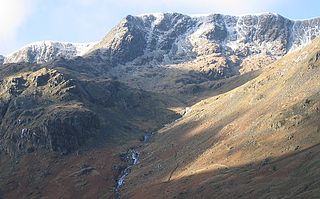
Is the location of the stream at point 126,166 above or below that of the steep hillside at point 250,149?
below

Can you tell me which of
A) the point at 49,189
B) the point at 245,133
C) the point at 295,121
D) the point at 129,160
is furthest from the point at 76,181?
the point at 295,121

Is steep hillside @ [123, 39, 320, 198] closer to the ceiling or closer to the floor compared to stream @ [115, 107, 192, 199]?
closer to the ceiling

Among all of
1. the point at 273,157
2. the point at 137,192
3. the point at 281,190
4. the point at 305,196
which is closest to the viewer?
the point at 305,196

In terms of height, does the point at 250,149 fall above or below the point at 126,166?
above

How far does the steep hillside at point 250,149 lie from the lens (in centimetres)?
9750

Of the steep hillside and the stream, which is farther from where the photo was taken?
the stream

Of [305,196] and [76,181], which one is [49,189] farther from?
[305,196]

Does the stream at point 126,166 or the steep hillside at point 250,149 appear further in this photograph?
the stream at point 126,166

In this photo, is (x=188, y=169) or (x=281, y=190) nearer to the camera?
(x=281, y=190)

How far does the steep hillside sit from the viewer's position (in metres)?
97.5

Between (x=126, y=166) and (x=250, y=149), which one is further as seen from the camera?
(x=126, y=166)

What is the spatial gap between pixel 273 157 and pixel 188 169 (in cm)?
3430

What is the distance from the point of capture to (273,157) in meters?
114

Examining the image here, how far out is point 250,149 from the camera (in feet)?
422
